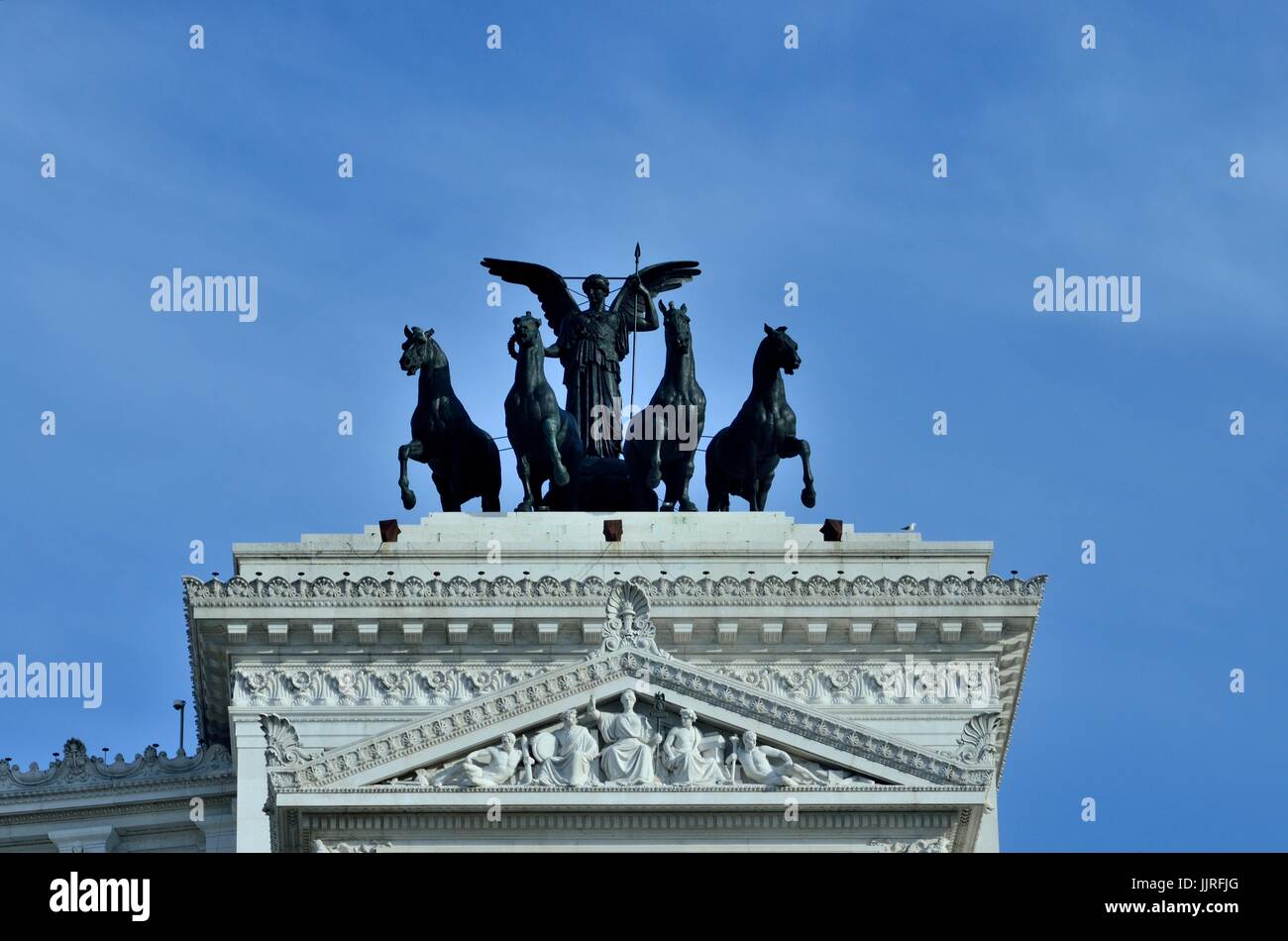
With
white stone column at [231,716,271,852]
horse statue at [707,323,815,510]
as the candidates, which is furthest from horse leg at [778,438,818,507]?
white stone column at [231,716,271,852]

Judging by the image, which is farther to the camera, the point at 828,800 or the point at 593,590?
the point at 593,590

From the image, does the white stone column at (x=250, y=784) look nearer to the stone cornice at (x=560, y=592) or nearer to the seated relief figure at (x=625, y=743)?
the stone cornice at (x=560, y=592)

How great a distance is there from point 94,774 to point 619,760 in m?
16.5

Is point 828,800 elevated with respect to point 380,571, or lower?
lower

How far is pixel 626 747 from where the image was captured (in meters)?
48.8

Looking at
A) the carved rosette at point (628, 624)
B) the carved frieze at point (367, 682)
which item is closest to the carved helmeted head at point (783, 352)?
the carved frieze at point (367, 682)

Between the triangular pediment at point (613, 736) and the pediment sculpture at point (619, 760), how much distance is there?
34 millimetres

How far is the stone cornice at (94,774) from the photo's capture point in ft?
206

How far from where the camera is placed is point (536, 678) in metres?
48.8

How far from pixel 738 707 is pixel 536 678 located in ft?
8.06

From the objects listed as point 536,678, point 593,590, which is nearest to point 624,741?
point 536,678

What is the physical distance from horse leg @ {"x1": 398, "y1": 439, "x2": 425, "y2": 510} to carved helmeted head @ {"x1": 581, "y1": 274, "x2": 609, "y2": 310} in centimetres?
530
